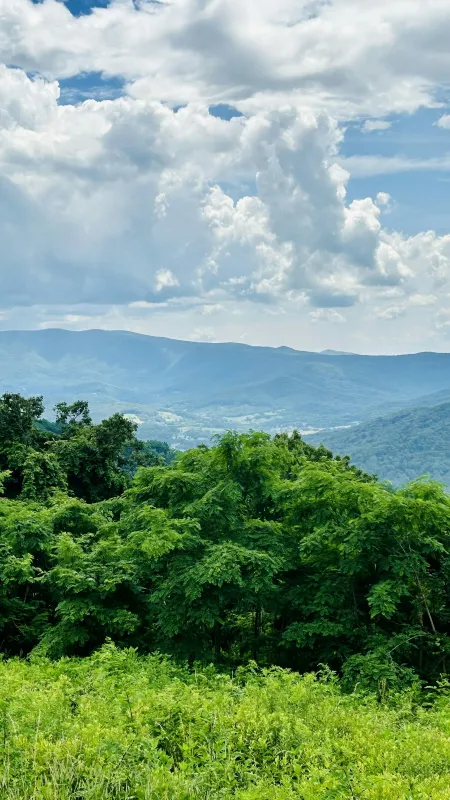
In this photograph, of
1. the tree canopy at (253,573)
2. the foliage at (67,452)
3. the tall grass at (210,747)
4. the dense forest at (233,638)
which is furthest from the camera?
the foliage at (67,452)

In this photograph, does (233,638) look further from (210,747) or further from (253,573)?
(210,747)

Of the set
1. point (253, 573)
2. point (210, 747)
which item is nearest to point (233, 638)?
point (253, 573)

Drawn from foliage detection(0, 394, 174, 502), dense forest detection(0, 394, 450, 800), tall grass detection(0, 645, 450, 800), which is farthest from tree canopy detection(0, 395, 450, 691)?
foliage detection(0, 394, 174, 502)

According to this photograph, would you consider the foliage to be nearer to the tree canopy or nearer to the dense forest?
the dense forest

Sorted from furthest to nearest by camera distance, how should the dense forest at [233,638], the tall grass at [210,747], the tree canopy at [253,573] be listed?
the tree canopy at [253,573] → the dense forest at [233,638] → the tall grass at [210,747]

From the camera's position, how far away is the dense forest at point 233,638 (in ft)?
20.1

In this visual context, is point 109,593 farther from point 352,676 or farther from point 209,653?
point 352,676

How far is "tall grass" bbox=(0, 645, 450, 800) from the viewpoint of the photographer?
18.6 ft

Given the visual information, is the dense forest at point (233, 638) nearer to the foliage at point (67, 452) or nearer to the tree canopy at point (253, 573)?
the tree canopy at point (253, 573)

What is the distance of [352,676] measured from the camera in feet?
36.3

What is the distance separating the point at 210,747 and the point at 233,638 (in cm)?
816

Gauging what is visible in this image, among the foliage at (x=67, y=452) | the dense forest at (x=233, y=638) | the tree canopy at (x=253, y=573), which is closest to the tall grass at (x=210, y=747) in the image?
the dense forest at (x=233, y=638)

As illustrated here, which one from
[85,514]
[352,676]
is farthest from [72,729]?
[85,514]

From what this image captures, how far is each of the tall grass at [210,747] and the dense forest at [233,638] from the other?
0.08 ft
